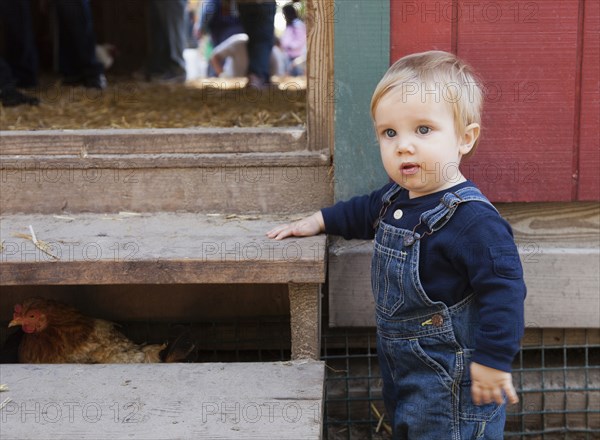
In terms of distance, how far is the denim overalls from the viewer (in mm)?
1967

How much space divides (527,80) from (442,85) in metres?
0.73

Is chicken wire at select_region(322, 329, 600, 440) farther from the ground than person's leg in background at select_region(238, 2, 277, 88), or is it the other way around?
person's leg in background at select_region(238, 2, 277, 88)

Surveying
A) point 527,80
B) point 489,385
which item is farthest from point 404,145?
point 527,80

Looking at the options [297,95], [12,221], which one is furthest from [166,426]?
[297,95]

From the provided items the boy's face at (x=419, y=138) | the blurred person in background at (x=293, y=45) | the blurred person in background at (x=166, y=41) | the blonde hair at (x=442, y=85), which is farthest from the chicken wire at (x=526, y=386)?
the blurred person in background at (x=293, y=45)

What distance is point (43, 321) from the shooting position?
2.63 metres

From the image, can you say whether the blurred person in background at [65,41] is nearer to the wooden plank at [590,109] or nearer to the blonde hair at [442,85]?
the wooden plank at [590,109]

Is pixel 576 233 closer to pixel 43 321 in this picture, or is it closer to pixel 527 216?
pixel 527 216

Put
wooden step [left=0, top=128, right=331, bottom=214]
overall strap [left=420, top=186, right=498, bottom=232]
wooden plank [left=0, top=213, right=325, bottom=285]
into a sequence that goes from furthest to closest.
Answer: wooden step [left=0, top=128, right=331, bottom=214] → wooden plank [left=0, top=213, right=325, bottom=285] → overall strap [left=420, top=186, right=498, bottom=232]

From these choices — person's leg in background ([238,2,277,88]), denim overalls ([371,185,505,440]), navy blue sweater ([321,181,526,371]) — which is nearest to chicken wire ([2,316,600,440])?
denim overalls ([371,185,505,440])

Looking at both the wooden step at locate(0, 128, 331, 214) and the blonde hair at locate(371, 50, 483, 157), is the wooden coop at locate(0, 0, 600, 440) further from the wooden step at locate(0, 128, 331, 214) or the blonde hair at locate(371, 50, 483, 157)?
the blonde hair at locate(371, 50, 483, 157)

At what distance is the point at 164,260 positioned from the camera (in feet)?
7.19

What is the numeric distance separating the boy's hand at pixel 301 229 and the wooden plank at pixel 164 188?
263 millimetres

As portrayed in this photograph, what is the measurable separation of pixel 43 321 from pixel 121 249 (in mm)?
541
